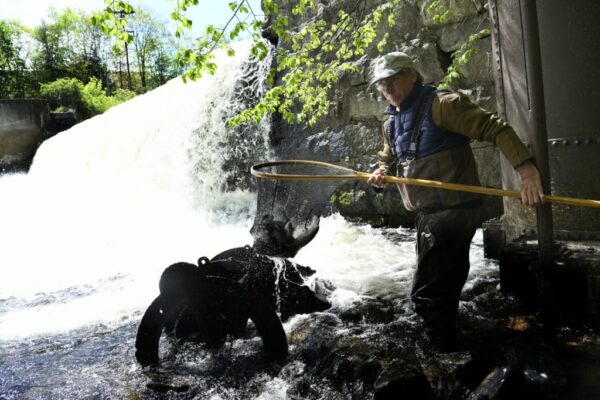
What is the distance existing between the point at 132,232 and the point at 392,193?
596 centimetres

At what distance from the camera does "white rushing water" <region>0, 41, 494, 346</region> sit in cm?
570

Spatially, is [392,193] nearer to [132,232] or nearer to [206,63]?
[206,63]

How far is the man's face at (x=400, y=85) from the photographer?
2.96 metres

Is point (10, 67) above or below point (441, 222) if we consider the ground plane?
above

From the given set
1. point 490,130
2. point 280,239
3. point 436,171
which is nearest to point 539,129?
point 490,130

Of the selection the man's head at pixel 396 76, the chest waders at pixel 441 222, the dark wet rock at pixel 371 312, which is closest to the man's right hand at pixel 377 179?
the chest waders at pixel 441 222

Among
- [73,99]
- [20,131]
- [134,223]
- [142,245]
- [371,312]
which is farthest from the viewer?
[73,99]

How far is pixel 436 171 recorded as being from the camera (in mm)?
2945

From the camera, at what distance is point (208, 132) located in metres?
10.1

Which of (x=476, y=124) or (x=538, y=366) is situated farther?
(x=538, y=366)

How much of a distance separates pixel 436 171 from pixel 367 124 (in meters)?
5.24

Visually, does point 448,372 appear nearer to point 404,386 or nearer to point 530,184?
point 404,386

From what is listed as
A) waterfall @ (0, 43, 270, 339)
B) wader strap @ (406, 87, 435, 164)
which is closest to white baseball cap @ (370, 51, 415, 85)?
wader strap @ (406, 87, 435, 164)

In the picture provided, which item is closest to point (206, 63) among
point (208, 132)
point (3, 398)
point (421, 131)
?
point (421, 131)
